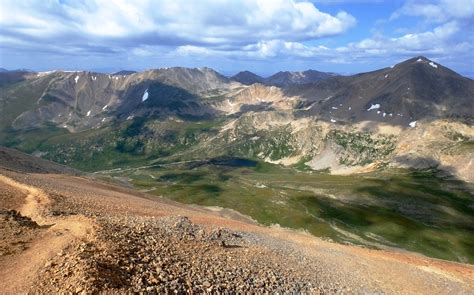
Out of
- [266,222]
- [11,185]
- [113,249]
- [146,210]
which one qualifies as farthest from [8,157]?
[113,249]

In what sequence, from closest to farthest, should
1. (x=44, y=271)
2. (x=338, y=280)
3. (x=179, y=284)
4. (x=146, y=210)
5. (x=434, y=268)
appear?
(x=44, y=271) < (x=179, y=284) < (x=338, y=280) < (x=434, y=268) < (x=146, y=210)

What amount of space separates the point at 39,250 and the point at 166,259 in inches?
326

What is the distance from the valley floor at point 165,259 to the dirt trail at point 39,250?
0.21 ft

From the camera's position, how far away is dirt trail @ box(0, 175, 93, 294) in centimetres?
2417

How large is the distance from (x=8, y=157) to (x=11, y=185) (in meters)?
72.3

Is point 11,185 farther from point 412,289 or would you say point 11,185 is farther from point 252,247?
point 412,289

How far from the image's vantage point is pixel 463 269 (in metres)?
56.5

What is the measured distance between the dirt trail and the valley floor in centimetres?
6

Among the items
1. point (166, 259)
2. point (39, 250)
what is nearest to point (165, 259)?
point (166, 259)

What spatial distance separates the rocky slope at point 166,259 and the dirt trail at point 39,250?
2.6 inches

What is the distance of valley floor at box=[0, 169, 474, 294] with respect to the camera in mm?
25141

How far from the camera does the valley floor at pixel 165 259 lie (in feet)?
82.5

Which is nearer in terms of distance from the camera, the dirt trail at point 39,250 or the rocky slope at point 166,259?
the dirt trail at point 39,250

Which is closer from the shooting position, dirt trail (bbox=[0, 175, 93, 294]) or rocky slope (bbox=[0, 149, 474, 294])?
dirt trail (bbox=[0, 175, 93, 294])
